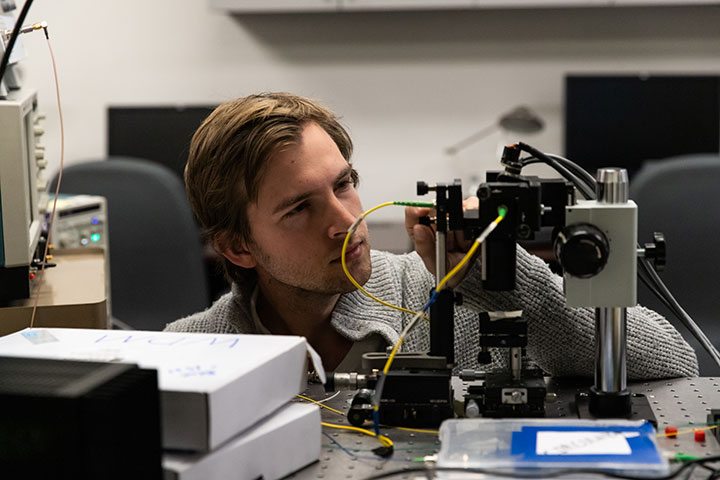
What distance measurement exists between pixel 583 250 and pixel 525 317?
307mm

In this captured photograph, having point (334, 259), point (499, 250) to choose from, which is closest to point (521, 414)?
point (499, 250)

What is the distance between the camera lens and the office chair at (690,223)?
2.25 m

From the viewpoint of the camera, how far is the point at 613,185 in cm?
110

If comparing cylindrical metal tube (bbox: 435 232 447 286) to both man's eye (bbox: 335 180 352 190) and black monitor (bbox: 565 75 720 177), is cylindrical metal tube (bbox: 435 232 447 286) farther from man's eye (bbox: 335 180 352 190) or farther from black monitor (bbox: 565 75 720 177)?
black monitor (bbox: 565 75 720 177)

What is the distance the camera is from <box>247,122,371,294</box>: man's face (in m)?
1.47

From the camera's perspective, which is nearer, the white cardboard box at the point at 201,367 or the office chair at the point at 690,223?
the white cardboard box at the point at 201,367

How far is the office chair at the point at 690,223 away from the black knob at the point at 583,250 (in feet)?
3.83

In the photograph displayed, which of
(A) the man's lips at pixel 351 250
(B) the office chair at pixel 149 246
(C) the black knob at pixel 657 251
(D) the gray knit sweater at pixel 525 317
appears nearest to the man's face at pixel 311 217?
(A) the man's lips at pixel 351 250

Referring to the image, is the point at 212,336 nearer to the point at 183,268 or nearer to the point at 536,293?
the point at 536,293

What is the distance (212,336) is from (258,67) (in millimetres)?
2763

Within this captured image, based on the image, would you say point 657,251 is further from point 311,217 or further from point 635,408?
point 311,217

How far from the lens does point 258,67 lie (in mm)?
3756

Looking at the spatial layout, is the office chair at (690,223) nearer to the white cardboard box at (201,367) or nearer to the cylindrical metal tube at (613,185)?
the cylindrical metal tube at (613,185)

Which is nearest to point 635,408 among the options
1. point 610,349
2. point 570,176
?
point 610,349
